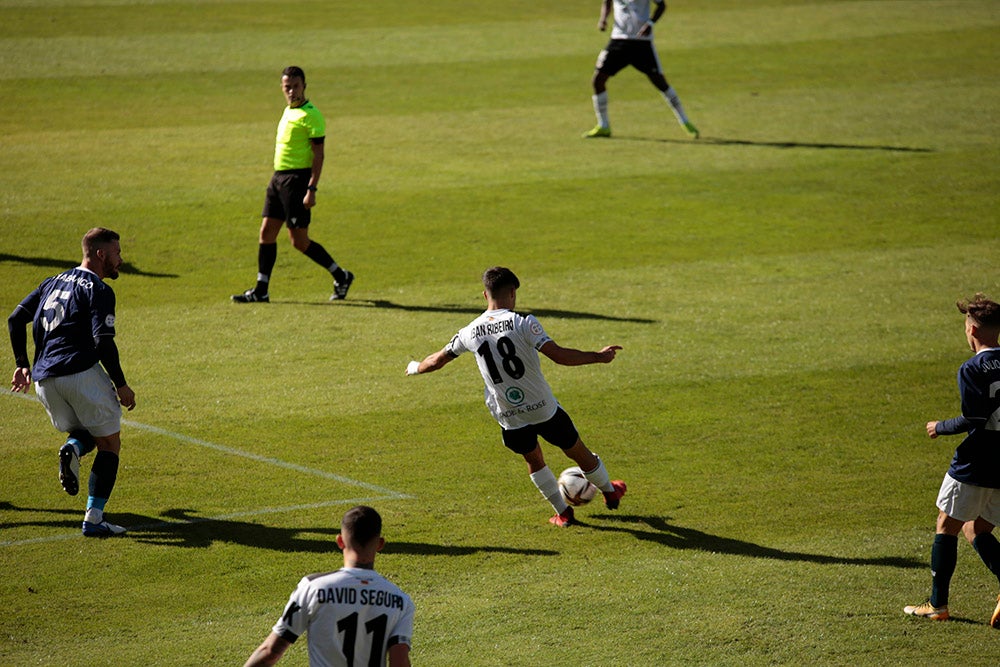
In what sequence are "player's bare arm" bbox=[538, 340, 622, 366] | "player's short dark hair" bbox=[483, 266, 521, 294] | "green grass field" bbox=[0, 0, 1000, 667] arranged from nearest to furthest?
"green grass field" bbox=[0, 0, 1000, 667]
"player's bare arm" bbox=[538, 340, 622, 366]
"player's short dark hair" bbox=[483, 266, 521, 294]

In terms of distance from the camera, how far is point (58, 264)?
51.4 feet

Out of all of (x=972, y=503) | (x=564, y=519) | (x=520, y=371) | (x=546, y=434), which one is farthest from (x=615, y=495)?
(x=972, y=503)

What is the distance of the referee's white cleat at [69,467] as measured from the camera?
8.73 meters


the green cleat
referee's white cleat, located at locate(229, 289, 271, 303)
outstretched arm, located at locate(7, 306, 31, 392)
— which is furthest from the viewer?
the green cleat

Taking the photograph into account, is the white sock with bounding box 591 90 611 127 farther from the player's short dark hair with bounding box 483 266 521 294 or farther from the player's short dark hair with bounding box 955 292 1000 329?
the player's short dark hair with bounding box 955 292 1000 329

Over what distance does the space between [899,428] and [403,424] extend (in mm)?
4453

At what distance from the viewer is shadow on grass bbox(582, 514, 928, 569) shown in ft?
28.3

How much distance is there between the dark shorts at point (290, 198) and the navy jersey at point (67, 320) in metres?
5.41

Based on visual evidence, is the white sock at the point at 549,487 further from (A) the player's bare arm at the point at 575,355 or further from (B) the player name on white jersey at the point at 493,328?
(B) the player name on white jersey at the point at 493,328

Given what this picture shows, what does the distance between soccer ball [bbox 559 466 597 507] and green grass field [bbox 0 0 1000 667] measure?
23 centimetres

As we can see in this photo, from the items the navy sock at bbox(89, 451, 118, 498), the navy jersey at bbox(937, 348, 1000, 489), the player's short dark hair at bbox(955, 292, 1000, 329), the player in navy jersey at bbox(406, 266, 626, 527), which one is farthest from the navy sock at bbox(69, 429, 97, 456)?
the player's short dark hair at bbox(955, 292, 1000, 329)

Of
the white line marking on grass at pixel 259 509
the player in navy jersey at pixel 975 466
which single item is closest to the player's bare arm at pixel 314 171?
the white line marking on grass at pixel 259 509

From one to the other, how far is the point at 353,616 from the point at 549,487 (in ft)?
13.1

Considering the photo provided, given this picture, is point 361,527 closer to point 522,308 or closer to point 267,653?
point 267,653
